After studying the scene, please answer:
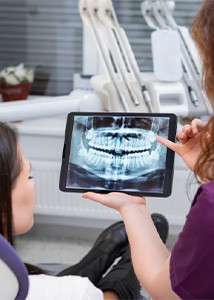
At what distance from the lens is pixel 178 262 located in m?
0.95

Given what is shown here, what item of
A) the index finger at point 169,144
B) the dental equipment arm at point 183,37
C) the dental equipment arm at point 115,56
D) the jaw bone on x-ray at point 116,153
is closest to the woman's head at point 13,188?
the jaw bone on x-ray at point 116,153

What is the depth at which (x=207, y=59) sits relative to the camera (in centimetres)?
98

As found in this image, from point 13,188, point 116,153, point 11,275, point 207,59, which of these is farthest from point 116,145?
point 11,275

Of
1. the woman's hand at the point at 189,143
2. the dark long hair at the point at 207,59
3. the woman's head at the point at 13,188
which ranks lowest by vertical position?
the woman's head at the point at 13,188

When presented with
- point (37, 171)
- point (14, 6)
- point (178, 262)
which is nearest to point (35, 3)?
point (14, 6)

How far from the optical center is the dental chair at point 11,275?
64cm

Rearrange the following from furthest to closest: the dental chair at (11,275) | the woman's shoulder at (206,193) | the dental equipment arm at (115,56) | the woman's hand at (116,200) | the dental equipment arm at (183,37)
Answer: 1. the dental equipment arm at (183,37)
2. the dental equipment arm at (115,56)
3. the woman's hand at (116,200)
4. the woman's shoulder at (206,193)
5. the dental chair at (11,275)

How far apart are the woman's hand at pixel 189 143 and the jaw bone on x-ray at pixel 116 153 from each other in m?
0.03

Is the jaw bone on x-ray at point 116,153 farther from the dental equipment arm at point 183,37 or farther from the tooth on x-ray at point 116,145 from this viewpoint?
the dental equipment arm at point 183,37

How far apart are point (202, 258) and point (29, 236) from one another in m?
2.13

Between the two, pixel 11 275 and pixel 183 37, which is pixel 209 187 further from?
pixel 183 37

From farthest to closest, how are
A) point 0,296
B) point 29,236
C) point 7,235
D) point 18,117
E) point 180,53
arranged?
point 29,236
point 180,53
point 18,117
point 7,235
point 0,296

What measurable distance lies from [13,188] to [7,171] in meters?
0.06

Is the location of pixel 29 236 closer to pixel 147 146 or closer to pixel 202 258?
pixel 147 146
